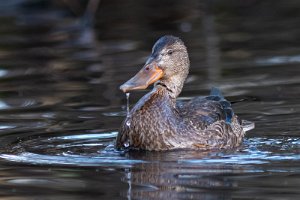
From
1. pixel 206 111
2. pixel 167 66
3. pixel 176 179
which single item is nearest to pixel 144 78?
pixel 167 66

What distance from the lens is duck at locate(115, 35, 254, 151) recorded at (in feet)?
31.8

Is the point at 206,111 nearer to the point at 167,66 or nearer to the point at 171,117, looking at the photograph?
the point at 171,117

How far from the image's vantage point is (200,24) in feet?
65.4

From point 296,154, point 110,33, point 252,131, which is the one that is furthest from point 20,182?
point 110,33

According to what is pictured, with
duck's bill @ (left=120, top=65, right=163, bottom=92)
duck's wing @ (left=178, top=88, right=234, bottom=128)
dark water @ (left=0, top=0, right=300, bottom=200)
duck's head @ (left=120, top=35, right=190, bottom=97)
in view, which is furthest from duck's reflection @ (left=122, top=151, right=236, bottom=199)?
duck's head @ (left=120, top=35, right=190, bottom=97)

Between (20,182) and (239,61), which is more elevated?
(239,61)

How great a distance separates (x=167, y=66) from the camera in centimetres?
1021

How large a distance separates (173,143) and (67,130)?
162 cm

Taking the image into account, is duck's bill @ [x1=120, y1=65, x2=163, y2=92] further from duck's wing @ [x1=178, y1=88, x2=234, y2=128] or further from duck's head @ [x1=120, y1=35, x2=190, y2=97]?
duck's wing @ [x1=178, y1=88, x2=234, y2=128]

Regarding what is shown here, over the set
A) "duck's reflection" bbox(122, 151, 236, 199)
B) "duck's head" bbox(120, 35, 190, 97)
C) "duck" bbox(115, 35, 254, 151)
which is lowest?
"duck's reflection" bbox(122, 151, 236, 199)

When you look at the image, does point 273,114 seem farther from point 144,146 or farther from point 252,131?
point 144,146

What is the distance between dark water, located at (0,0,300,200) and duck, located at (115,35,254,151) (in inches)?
7.9

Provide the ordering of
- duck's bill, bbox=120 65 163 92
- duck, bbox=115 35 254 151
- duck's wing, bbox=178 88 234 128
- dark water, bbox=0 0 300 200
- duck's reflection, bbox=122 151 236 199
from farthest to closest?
duck's wing, bbox=178 88 234 128, duck's bill, bbox=120 65 163 92, duck, bbox=115 35 254 151, dark water, bbox=0 0 300 200, duck's reflection, bbox=122 151 236 199

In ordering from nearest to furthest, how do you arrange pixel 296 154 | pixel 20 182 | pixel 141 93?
pixel 20 182
pixel 296 154
pixel 141 93
